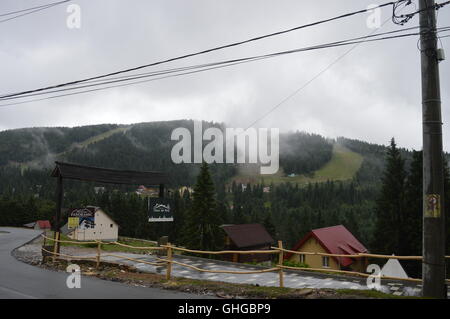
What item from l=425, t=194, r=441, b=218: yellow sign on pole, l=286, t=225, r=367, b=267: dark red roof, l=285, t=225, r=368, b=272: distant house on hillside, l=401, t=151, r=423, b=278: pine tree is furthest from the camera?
l=286, t=225, r=367, b=267: dark red roof

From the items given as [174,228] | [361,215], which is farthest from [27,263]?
[361,215]

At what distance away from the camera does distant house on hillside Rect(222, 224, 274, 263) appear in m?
51.1

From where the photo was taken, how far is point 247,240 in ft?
180

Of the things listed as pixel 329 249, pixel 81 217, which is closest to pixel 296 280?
pixel 81 217

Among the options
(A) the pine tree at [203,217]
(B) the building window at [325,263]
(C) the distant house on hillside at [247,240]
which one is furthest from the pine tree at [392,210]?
(A) the pine tree at [203,217]

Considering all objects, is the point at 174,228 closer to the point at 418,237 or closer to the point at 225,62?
the point at 418,237

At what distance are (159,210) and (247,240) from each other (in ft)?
120

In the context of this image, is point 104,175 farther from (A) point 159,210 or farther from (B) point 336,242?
(B) point 336,242

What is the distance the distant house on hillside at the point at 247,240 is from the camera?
5105 cm

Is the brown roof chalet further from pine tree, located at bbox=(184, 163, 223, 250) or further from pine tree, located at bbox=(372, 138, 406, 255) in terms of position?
pine tree, located at bbox=(372, 138, 406, 255)

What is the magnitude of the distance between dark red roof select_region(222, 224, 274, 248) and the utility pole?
4611 centimetres

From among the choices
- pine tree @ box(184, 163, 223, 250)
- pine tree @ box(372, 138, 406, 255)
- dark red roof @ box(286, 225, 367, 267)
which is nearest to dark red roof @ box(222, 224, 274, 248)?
pine tree @ box(184, 163, 223, 250)
